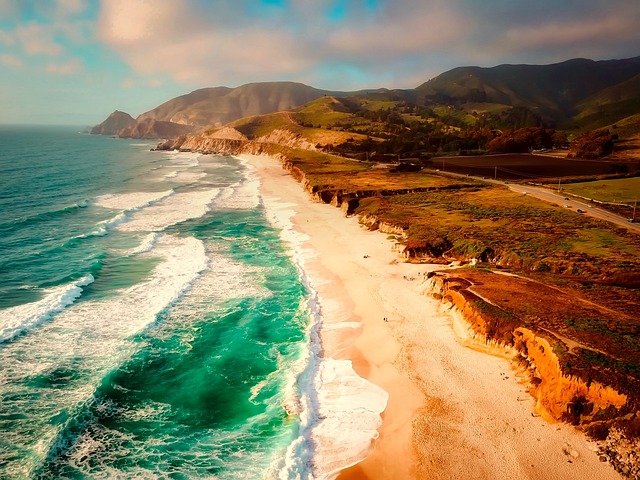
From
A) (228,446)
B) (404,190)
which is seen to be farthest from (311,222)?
(228,446)

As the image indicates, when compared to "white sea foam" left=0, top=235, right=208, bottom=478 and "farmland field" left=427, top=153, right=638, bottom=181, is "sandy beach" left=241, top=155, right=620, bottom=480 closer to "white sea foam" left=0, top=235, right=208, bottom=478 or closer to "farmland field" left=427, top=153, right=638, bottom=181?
"white sea foam" left=0, top=235, right=208, bottom=478

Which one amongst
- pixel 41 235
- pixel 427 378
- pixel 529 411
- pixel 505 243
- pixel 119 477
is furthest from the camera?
pixel 41 235

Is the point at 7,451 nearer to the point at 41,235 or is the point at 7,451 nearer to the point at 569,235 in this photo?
the point at 41,235

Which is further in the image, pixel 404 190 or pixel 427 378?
pixel 404 190

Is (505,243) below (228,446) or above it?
above

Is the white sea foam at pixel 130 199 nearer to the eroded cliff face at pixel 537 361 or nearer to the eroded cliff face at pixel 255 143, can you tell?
the eroded cliff face at pixel 537 361

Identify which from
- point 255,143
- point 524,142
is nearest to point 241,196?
point 524,142

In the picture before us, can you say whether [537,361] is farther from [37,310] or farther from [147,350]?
[37,310]

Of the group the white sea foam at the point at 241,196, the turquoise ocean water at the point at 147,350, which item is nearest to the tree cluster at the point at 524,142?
the white sea foam at the point at 241,196
